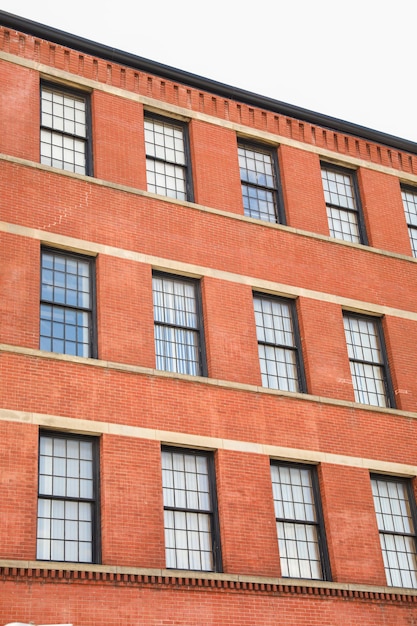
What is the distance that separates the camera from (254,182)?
24.7 metres

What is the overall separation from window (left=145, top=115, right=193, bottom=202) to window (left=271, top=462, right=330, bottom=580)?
6.93m

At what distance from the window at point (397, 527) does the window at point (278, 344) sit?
289 cm

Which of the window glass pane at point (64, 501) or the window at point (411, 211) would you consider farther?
the window at point (411, 211)

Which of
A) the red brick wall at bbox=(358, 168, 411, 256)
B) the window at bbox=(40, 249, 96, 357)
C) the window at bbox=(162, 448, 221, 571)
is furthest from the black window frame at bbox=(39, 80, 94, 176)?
the red brick wall at bbox=(358, 168, 411, 256)

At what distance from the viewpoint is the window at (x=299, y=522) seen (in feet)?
66.1

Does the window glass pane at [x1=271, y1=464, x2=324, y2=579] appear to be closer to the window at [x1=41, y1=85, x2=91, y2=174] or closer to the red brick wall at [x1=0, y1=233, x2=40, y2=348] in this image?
the red brick wall at [x1=0, y1=233, x2=40, y2=348]

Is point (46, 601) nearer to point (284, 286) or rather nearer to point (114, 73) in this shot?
point (284, 286)

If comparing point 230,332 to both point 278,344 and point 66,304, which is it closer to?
point 278,344

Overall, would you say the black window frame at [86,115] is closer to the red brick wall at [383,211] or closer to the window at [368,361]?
the window at [368,361]

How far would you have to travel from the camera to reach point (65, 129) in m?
22.6

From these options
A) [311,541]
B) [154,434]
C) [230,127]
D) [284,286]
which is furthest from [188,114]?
[311,541]

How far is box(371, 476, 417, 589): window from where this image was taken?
21234mm

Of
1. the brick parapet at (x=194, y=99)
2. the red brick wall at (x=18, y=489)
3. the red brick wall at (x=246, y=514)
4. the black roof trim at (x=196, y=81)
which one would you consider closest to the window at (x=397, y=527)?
the red brick wall at (x=246, y=514)

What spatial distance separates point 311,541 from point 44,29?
1306 cm
